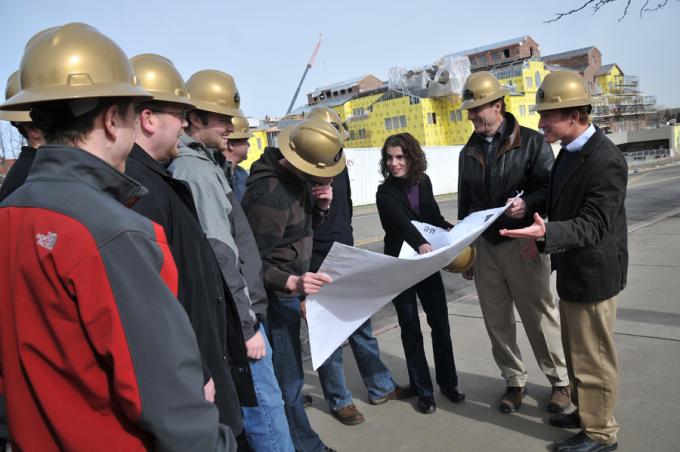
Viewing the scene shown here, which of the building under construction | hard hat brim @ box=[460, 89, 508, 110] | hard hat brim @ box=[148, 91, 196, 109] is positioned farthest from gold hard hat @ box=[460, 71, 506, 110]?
the building under construction

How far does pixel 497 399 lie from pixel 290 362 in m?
1.63

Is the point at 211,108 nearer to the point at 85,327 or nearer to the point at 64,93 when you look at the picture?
the point at 64,93

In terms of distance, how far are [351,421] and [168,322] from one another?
8.83 feet

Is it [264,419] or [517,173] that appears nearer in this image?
[264,419]

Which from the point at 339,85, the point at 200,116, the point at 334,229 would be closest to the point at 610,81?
the point at 339,85

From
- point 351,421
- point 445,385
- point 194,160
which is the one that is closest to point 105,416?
point 194,160

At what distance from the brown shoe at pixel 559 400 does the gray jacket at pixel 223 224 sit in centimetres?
220

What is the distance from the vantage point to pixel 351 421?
12.0ft

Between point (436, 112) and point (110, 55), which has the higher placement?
point (436, 112)

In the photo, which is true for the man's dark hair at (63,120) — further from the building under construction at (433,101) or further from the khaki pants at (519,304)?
the building under construction at (433,101)

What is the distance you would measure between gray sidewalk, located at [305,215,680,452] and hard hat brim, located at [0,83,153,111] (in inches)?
108

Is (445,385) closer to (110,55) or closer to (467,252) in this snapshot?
(467,252)

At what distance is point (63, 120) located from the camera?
4.55ft

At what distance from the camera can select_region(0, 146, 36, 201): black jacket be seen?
2.34 metres
